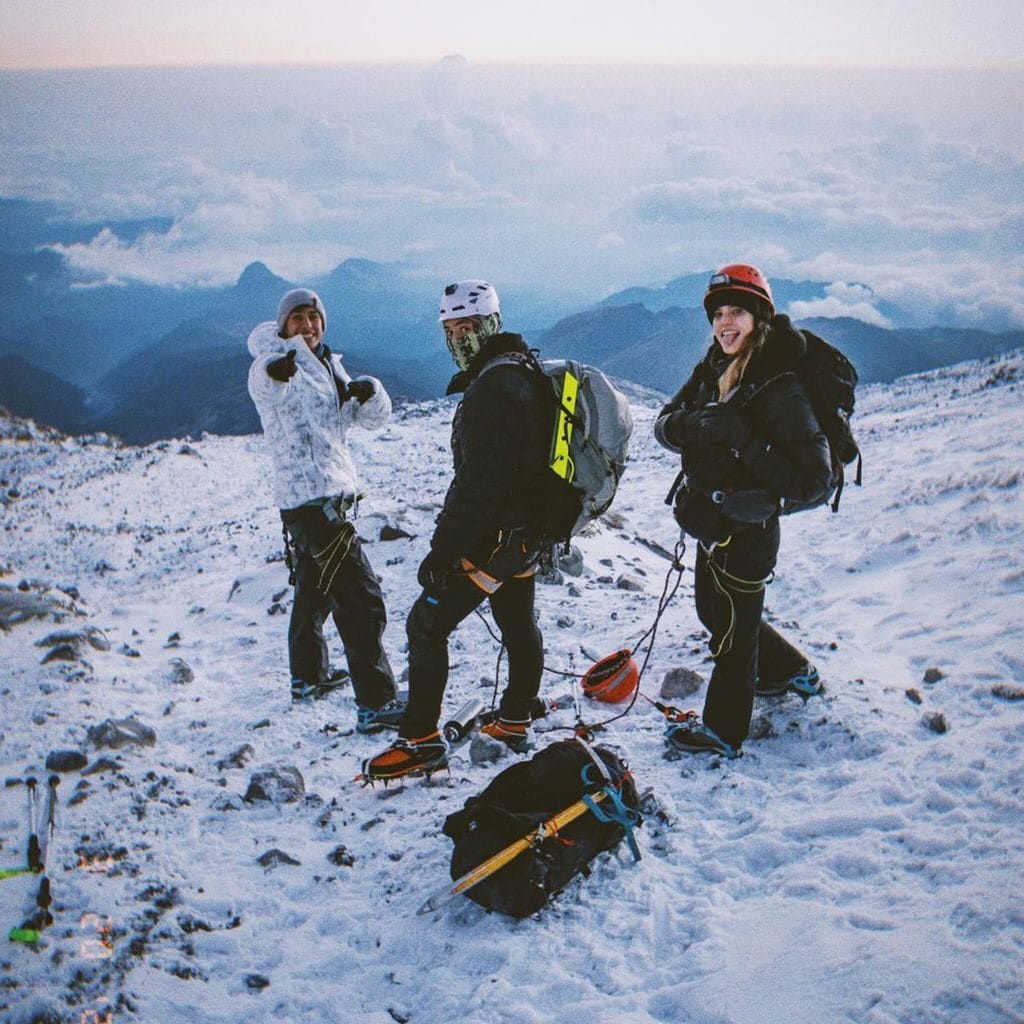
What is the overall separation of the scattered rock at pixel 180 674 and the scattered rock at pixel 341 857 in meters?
3.71

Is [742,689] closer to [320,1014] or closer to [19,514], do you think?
[320,1014]

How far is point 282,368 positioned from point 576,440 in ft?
8.56

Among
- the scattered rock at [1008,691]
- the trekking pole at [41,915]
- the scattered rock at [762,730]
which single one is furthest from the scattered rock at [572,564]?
the trekking pole at [41,915]

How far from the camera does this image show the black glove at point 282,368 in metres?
5.44

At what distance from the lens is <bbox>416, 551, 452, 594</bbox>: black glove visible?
4.62 metres

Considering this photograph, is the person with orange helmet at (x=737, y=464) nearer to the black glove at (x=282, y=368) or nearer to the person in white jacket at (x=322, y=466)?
the person in white jacket at (x=322, y=466)

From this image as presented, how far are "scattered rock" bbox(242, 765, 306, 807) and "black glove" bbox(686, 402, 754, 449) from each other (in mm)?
4011

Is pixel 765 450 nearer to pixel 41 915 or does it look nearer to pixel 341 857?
pixel 341 857

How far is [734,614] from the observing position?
466cm

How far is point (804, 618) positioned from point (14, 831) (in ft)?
26.4


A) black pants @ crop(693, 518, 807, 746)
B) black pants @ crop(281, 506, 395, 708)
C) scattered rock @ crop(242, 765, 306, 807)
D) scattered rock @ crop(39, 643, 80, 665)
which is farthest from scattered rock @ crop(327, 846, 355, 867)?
scattered rock @ crop(39, 643, 80, 665)

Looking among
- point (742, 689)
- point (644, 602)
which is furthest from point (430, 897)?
point (644, 602)

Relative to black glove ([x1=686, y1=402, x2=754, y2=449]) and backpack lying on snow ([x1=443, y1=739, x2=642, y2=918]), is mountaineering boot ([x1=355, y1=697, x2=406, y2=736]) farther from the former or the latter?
black glove ([x1=686, y1=402, x2=754, y2=449])

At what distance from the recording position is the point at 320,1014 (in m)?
3.23
